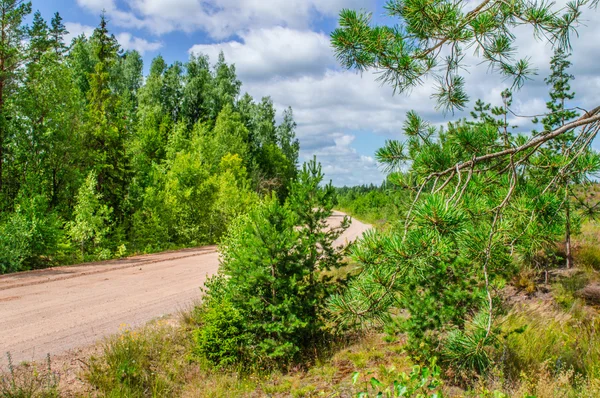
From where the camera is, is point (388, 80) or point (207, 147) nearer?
point (388, 80)

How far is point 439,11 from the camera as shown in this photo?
8.95 ft

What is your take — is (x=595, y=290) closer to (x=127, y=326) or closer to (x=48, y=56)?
(x=127, y=326)

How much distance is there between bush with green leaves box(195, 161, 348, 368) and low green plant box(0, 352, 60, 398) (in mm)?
1699

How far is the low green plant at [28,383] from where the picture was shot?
14.1 feet

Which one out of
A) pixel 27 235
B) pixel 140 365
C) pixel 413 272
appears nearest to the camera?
pixel 413 272

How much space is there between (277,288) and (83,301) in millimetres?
4947

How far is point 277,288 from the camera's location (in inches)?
215

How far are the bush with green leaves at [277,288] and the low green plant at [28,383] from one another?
1699 mm

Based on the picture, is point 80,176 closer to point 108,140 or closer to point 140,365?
point 108,140

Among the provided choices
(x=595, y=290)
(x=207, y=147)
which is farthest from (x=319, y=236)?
(x=207, y=147)

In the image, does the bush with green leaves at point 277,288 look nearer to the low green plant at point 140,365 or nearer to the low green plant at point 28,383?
the low green plant at point 140,365

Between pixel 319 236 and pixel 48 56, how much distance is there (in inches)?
541

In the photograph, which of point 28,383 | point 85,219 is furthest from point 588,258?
point 85,219

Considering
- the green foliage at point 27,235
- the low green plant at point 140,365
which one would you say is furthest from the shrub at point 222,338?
the green foliage at point 27,235
